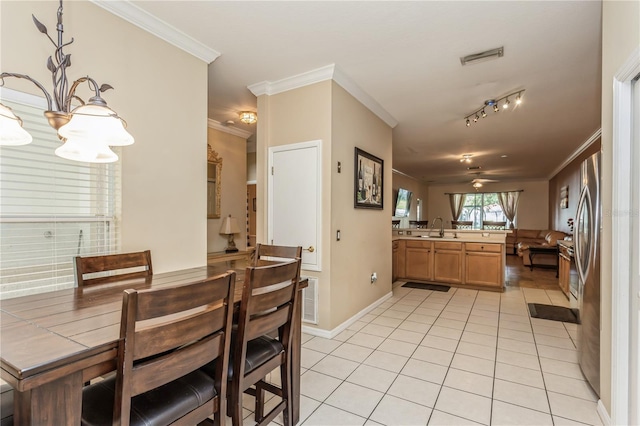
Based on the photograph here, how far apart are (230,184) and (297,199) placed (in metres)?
1.95

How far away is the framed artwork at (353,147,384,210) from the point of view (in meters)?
3.58

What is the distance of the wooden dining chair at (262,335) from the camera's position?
1.37m

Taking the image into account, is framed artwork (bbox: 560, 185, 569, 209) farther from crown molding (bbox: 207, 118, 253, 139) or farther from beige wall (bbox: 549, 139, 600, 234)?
crown molding (bbox: 207, 118, 253, 139)

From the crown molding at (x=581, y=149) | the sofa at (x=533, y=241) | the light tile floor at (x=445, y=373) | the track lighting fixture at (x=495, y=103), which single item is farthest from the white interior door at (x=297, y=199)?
the sofa at (x=533, y=241)

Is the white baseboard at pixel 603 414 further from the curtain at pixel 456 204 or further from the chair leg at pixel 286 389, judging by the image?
the curtain at pixel 456 204

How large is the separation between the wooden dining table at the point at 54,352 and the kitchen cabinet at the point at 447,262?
5027 mm

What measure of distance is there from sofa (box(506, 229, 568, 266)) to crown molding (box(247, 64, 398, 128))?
19.9ft

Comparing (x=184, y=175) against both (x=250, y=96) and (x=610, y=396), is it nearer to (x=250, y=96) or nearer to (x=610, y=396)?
(x=250, y=96)

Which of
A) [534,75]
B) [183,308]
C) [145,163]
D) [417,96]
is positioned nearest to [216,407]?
[183,308]

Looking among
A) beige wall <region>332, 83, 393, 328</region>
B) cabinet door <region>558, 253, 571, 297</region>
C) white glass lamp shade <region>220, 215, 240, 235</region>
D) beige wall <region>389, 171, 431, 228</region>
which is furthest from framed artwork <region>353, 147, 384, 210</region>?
beige wall <region>389, 171, 431, 228</region>

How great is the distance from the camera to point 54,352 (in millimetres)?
884

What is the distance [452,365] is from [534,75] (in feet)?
9.70

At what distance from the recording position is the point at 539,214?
10.6m

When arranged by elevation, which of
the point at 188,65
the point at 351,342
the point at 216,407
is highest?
the point at 188,65
